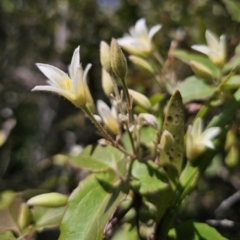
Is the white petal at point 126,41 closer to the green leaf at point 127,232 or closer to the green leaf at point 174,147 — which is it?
the green leaf at point 174,147

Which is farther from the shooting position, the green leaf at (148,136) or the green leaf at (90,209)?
the green leaf at (148,136)

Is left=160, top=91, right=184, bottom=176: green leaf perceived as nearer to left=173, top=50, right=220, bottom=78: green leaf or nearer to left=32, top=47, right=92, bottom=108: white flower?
left=32, top=47, right=92, bottom=108: white flower

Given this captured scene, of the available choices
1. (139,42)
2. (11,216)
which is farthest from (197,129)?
(11,216)

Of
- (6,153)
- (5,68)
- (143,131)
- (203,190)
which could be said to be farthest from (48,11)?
(143,131)

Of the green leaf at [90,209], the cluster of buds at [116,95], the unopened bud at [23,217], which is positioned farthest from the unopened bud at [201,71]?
the unopened bud at [23,217]

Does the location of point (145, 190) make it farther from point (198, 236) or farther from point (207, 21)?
point (207, 21)

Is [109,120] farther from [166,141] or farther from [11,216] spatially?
[11,216]
